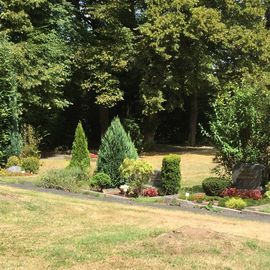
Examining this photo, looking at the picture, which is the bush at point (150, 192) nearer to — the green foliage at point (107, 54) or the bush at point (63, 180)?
the bush at point (63, 180)

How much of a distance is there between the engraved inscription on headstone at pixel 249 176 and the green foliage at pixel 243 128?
0.42m

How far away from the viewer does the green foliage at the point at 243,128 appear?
52.6 feet

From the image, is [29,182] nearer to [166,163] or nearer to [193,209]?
[166,163]

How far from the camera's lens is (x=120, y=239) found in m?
8.89

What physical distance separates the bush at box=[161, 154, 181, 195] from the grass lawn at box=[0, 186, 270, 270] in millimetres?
3096

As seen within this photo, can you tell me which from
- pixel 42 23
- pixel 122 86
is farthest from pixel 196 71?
pixel 42 23

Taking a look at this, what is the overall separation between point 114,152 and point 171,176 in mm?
2770

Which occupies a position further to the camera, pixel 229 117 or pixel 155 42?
pixel 155 42

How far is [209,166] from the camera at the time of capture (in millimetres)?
26016

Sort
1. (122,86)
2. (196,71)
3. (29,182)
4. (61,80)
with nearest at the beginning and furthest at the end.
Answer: (29,182), (61,80), (196,71), (122,86)

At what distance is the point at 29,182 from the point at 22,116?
12182 mm

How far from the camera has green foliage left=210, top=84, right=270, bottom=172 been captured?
52.6 ft

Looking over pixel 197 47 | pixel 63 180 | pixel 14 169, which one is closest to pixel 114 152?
pixel 63 180

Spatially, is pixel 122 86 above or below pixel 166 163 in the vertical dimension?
above
